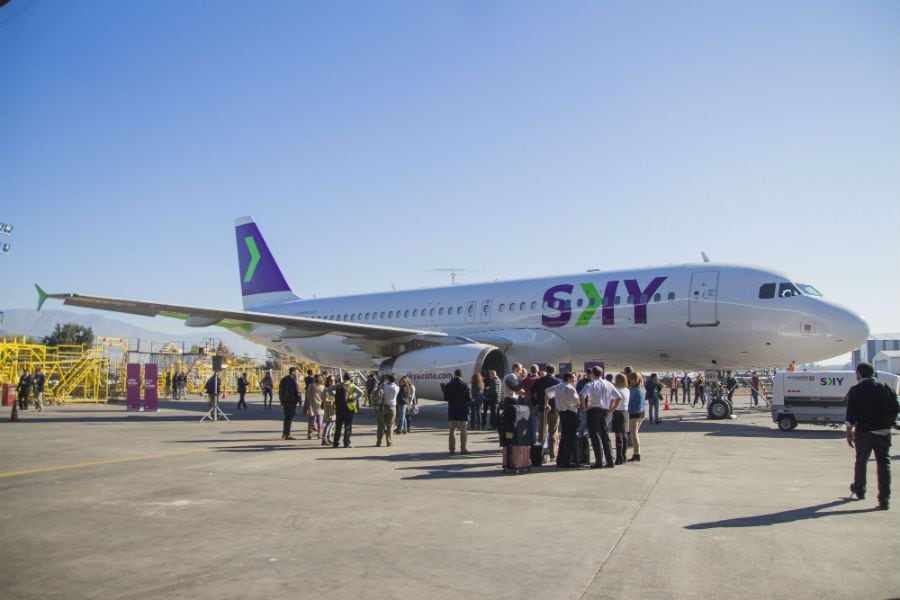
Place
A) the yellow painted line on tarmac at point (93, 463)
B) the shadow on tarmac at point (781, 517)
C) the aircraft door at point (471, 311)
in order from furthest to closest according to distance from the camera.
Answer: the aircraft door at point (471, 311), the yellow painted line on tarmac at point (93, 463), the shadow on tarmac at point (781, 517)

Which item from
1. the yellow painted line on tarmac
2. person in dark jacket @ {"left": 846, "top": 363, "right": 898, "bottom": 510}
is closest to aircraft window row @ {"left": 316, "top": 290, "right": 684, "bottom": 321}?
person in dark jacket @ {"left": 846, "top": 363, "right": 898, "bottom": 510}

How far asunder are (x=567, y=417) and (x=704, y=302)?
881 cm

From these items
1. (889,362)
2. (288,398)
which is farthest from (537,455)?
(889,362)

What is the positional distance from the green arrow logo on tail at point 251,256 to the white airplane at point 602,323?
9.84m

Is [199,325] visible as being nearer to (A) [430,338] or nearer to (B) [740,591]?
(A) [430,338]

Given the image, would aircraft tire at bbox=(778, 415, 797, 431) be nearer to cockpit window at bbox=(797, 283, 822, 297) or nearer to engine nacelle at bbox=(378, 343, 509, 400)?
cockpit window at bbox=(797, 283, 822, 297)

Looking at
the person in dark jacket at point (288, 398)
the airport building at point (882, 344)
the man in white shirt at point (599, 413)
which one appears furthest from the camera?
the airport building at point (882, 344)

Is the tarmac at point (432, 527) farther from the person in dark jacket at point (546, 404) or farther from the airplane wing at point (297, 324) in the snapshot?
the airplane wing at point (297, 324)

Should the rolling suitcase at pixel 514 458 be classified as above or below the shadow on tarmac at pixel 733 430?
above

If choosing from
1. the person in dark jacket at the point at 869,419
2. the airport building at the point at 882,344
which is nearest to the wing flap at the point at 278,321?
the person in dark jacket at the point at 869,419

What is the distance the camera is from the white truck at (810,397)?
52.4 ft

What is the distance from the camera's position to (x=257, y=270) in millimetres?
32125

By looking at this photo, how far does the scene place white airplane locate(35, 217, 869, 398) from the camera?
17.5 meters

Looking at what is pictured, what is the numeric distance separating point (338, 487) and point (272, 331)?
68.5 ft
